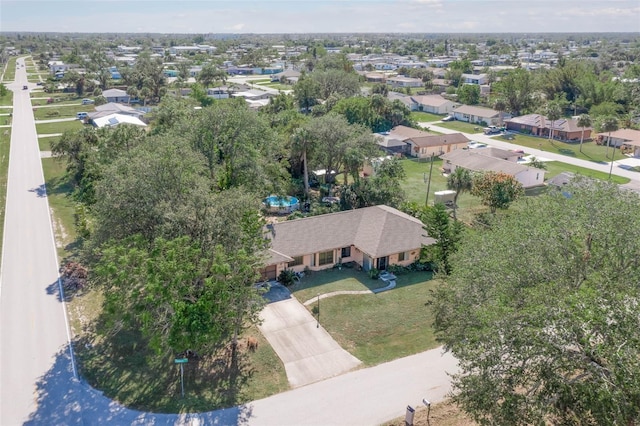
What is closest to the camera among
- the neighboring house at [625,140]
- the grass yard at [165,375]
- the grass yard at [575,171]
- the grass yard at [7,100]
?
the grass yard at [165,375]

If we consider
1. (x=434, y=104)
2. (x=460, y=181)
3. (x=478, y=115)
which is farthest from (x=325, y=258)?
(x=434, y=104)

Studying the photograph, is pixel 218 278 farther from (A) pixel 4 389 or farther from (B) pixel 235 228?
(A) pixel 4 389

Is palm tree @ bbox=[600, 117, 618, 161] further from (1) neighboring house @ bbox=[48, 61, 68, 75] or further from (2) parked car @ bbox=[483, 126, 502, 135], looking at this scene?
(1) neighboring house @ bbox=[48, 61, 68, 75]

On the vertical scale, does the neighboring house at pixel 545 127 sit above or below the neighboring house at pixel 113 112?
below

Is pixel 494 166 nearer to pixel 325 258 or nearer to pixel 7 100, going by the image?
pixel 325 258

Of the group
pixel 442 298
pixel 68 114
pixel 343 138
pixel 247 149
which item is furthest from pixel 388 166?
pixel 68 114

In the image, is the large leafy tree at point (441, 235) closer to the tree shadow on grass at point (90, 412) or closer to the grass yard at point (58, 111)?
the tree shadow on grass at point (90, 412)

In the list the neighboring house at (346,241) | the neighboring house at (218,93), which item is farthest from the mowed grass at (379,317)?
the neighboring house at (218,93)
